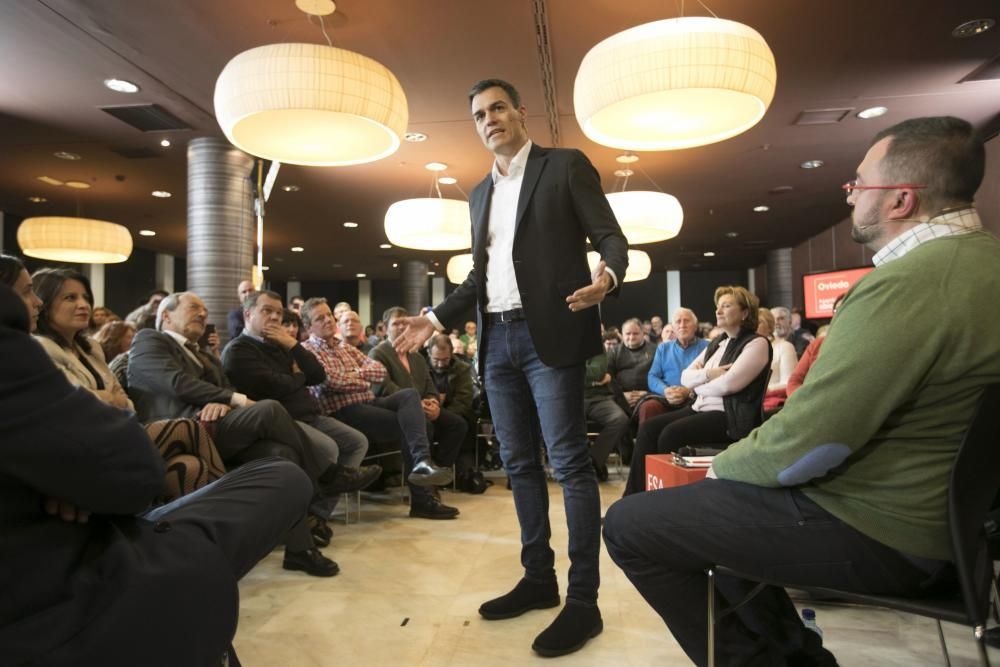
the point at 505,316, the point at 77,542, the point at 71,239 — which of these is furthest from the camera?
the point at 71,239

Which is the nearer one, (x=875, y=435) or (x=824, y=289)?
(x=875, y=435)

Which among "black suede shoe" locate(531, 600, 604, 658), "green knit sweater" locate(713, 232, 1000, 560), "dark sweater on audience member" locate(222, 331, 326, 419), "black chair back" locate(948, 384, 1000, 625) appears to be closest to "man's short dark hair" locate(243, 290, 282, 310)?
"dark sweater on audience member" locate(222, 331, 326, 419)

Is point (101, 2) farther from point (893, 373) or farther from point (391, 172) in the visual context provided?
point (893, 373)

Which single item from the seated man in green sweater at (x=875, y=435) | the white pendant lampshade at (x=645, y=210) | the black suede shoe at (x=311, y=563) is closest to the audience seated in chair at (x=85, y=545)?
the seated man in green sweater at (x=875, y=435)

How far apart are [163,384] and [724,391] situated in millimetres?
2458

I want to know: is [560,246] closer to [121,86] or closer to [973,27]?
[973,27]

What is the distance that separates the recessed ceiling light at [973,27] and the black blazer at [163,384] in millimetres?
5089

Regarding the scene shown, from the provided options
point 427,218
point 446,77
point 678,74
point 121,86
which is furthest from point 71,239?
point 678,74

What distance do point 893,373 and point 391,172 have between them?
7193 mm

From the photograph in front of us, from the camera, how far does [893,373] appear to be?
0.97 m

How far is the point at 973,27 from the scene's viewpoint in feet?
14.1

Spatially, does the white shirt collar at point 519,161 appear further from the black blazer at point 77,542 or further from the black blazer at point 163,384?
the black blazer at point 163,384

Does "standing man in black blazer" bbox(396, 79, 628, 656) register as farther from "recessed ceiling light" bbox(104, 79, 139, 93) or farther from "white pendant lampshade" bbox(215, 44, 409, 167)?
"recessed ceiling light" bbox(104, 79, 139, 93)

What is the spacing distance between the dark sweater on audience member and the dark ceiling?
2183 mm
